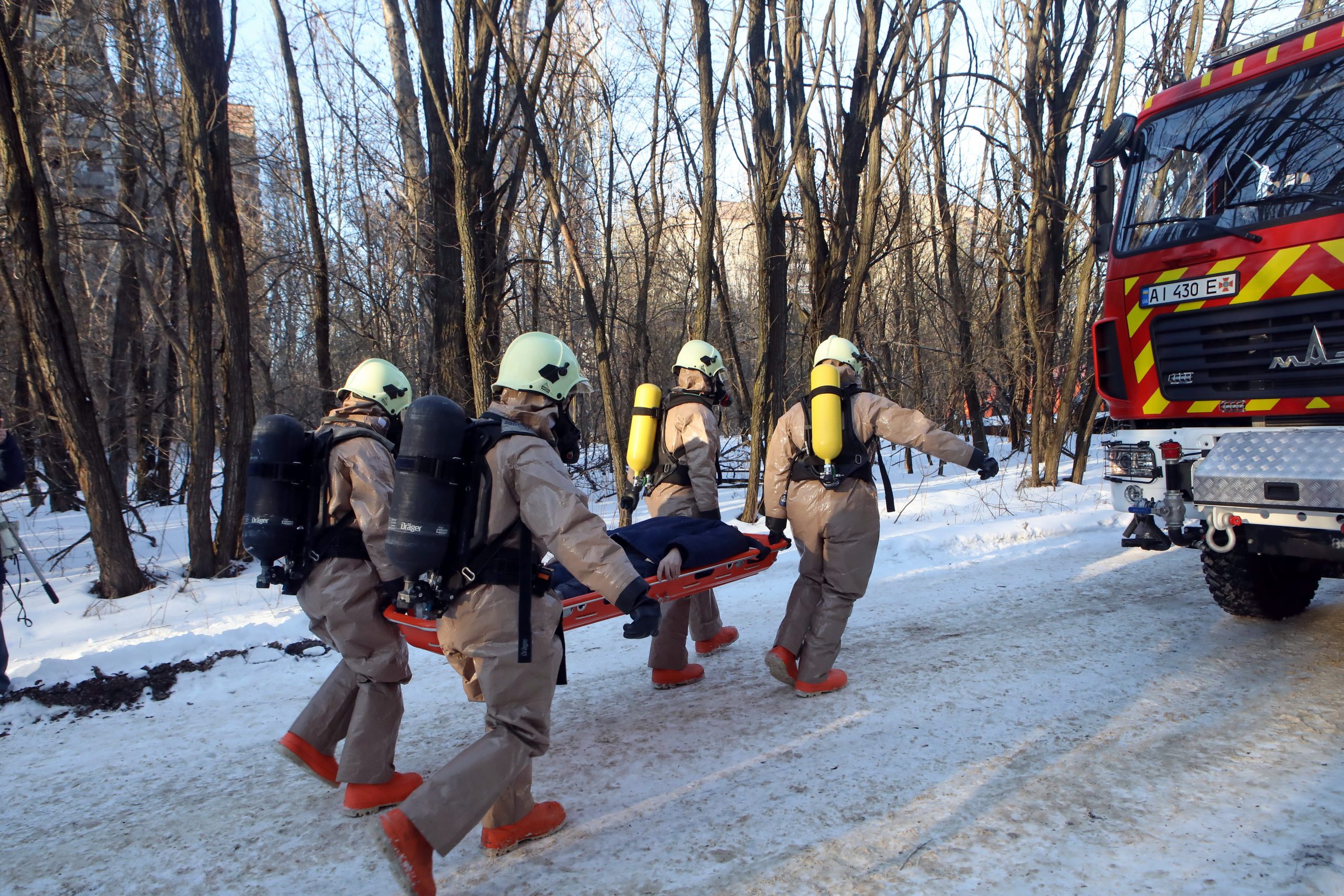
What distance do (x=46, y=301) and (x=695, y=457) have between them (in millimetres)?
6274

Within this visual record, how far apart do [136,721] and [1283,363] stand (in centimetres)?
693

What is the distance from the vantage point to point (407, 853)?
273 cm

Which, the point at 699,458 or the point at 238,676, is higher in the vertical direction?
the point at 699,458

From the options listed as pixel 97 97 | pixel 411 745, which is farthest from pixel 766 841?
pixel 97 97

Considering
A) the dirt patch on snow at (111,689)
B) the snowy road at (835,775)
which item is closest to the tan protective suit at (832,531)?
the snowy road at (835,775)

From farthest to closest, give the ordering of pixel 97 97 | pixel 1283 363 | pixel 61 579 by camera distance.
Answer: pixel 97 97, pixel 61 579, pixel 1283 363

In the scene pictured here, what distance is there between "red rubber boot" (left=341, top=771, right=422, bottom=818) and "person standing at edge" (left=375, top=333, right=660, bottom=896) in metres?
0.60

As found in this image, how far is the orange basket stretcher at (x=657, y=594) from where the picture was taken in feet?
11.5

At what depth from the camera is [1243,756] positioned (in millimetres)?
3514

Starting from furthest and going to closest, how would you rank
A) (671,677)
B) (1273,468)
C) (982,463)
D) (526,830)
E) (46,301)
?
(46,301) < (671,677) < (982,463) < (1273,468) < (526,830)

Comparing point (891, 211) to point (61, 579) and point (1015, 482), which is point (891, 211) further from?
point (61, 579)

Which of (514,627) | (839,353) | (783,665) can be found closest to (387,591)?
(514,627)

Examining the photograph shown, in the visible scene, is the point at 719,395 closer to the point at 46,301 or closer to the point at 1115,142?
the point at 1115,142

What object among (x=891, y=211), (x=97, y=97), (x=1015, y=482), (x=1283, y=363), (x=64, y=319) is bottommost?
(x=1015, y=482)
